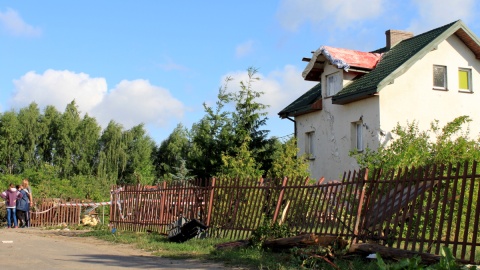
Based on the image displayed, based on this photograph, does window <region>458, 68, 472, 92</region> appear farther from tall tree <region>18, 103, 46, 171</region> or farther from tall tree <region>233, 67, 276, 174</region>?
tall tree <region>18, 103, 46, 171</region>

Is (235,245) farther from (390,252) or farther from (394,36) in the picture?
(394,36)

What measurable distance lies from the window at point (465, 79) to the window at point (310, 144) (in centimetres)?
644

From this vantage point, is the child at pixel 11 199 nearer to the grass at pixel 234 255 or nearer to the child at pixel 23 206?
the child at pixel 23 206

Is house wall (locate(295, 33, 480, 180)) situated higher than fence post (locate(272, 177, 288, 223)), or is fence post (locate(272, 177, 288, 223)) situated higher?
house wall (locate(295, 33, 480, 180))

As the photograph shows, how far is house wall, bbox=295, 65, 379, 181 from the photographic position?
24266 millimetres

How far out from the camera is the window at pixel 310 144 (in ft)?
92.0

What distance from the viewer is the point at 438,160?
15727mm

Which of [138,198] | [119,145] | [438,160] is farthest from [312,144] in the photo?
[119,145]

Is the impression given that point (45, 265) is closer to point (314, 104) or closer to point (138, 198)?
point (138, 198)

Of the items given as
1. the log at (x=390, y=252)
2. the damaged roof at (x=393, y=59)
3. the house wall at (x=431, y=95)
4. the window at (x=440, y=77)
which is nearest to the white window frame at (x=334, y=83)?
the damaged roof at (x=393, y=59)

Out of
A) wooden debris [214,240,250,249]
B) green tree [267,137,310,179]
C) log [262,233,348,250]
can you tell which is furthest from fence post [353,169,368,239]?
green tree [267,137,310,179]

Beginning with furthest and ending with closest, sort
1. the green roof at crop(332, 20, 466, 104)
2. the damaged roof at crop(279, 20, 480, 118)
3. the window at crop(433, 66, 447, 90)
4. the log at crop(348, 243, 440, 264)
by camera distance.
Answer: the window at crop(433, 66, 447, 90), the damaged roof at crop(279, 20, 480, 118), the green roof at crop(332, 20, 466, 104), the log at crop(348, 243, 440, 264)

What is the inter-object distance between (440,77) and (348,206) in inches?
571

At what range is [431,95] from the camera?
2456 cm
